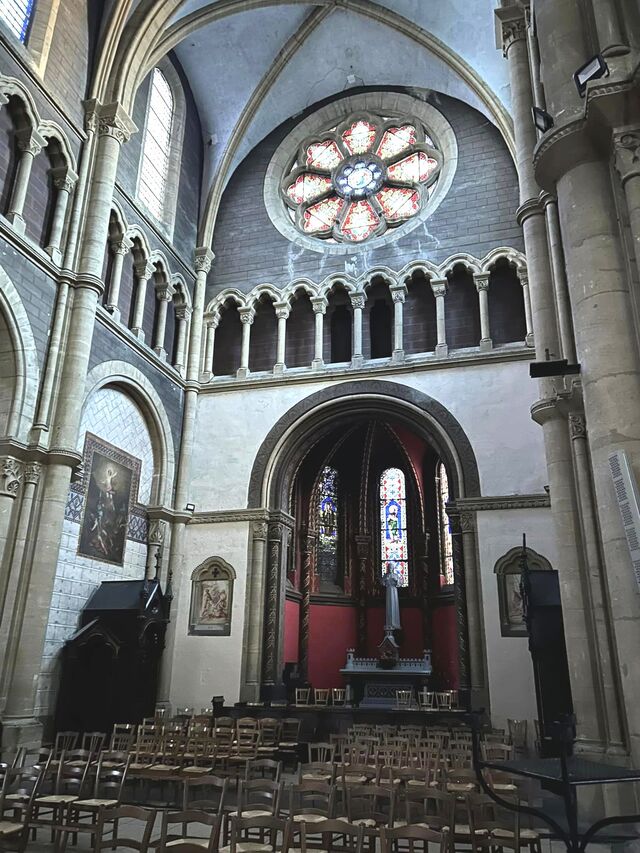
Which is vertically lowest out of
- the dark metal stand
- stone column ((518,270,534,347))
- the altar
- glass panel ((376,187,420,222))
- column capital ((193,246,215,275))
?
the dark metal stand

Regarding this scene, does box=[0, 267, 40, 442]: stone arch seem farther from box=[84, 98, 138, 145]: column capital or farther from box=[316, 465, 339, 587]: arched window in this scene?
box=[316, 465, 339, 587]: arched window

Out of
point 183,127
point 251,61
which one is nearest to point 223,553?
point 183,127

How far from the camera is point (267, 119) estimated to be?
72.1 feet

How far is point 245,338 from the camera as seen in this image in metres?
19.7

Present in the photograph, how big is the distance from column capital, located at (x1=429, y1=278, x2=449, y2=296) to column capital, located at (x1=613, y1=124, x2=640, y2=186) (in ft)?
35.9

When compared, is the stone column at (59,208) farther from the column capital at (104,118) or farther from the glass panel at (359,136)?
the glass panel at (359,136)

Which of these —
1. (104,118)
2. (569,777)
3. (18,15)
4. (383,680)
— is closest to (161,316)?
(104,118)

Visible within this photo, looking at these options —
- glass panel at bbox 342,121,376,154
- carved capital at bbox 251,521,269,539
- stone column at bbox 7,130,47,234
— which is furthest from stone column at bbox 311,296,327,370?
stone column at bbox 7,130,47,234

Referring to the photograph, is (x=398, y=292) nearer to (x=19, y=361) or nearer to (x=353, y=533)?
(x=353, y=533)

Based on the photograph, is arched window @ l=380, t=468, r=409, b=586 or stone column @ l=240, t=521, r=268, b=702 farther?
arched window @ l=380, t=468, r=409, b=586

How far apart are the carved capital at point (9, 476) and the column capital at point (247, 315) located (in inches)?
337

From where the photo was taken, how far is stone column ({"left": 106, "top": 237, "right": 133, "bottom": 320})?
16219 mm

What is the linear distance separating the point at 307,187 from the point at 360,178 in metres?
1.64

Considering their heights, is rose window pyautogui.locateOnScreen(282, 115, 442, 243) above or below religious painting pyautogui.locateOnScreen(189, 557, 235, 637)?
above
